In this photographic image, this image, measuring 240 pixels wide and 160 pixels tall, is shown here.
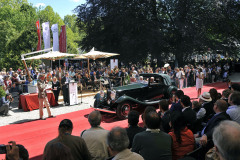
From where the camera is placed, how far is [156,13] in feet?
91.8

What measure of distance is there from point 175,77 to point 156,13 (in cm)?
1339

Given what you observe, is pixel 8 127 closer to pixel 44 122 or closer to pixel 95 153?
pixel 44 122

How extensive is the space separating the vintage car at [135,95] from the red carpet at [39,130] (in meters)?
0.54

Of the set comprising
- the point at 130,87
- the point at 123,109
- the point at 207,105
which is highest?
the point at 130,87

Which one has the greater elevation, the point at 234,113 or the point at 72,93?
the point at 234,113

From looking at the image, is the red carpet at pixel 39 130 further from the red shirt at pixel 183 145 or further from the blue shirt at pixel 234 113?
the blue shirt at pixel 234 113

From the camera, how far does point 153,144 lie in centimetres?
320

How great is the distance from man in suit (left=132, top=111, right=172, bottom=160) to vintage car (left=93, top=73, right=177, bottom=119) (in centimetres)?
563

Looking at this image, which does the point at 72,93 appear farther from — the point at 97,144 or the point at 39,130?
the point at 97,144

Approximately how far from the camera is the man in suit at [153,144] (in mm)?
3164

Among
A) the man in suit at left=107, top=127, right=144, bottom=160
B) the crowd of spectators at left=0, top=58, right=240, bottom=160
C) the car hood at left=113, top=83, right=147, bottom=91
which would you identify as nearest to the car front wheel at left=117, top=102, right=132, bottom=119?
the car hood at left=113, top=83, right=147, bottom=91

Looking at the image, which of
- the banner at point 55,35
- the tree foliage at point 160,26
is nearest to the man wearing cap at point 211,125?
the banner at point 55,35

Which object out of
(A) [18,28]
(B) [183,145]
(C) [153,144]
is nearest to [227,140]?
(C) [153,144]

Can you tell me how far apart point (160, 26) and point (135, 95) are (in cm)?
1816
